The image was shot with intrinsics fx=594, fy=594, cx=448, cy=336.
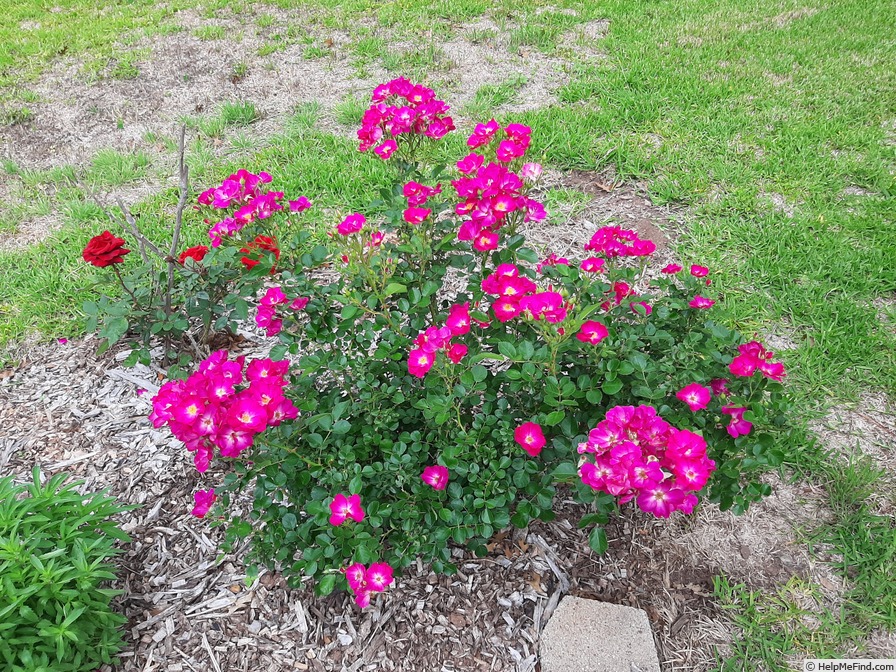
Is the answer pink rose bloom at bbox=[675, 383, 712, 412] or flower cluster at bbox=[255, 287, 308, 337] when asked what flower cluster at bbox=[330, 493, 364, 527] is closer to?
flower cluster at bbox=[255, 287, 308, 337]

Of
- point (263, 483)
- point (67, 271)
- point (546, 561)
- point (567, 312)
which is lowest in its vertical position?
point (546, 561)

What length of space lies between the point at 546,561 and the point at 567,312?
2.99ft

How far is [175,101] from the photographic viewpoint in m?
4.56

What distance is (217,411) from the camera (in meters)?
1.35

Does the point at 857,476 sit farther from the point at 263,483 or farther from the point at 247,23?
the point at 247,23

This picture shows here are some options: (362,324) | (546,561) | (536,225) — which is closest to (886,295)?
(536,225)

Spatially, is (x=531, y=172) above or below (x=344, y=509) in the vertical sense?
above

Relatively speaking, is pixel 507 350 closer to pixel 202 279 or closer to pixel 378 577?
pixel 378 577

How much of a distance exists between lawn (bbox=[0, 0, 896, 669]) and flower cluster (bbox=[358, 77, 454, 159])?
4.69ft

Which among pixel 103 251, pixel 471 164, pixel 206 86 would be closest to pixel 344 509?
pixel 471 164

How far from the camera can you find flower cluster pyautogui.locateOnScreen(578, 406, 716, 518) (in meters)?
1.28

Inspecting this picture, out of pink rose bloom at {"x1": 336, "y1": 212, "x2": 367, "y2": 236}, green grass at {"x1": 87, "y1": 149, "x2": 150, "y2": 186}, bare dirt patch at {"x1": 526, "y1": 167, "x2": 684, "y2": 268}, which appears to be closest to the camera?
pink rose bloom at {"x1": 336, "y1": 212, "x2": 367, "y2": 236}

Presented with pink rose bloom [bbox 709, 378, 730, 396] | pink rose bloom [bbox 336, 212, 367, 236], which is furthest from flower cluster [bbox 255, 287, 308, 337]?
pink rose bloom [bbox 709, 378, 730, 396]

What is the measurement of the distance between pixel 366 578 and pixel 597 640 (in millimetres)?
712
